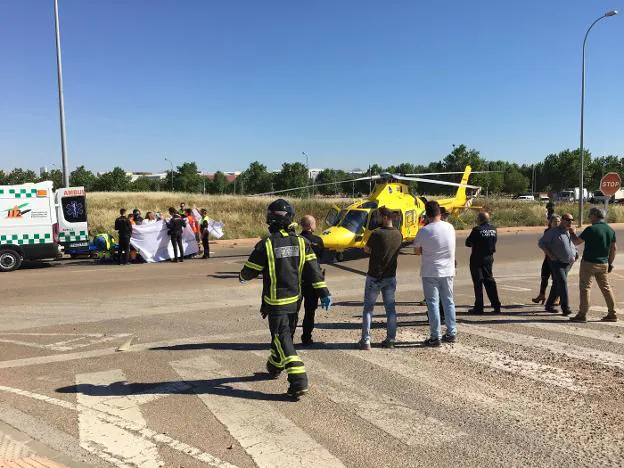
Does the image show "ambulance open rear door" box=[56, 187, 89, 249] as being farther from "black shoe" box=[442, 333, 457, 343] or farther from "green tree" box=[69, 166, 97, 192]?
"green tree" box=[69, 166, 97, 192]

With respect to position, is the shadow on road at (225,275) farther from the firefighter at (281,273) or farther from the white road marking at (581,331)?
the firefighter at (281,273)

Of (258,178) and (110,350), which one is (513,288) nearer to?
(110,350)

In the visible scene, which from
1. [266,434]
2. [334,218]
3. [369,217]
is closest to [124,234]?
[334,218]

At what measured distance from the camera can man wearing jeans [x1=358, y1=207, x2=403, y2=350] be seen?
6289 mm

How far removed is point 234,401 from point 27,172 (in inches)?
3387

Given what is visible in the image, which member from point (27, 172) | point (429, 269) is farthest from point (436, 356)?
point (27, 172)

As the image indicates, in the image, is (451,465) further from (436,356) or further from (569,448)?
(436,356)

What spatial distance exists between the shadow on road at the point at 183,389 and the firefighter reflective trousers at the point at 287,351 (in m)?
0.24

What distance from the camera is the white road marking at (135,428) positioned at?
12.1 ft

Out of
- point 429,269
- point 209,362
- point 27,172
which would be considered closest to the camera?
point 209,362

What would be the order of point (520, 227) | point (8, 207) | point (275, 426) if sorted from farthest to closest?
point (520, 227) → point (8, 207) → point (275, 426)

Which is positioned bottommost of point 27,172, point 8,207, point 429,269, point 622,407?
point 622,407

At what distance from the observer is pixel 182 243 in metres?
16.8

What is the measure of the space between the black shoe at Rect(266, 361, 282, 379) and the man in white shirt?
219 centimetres
